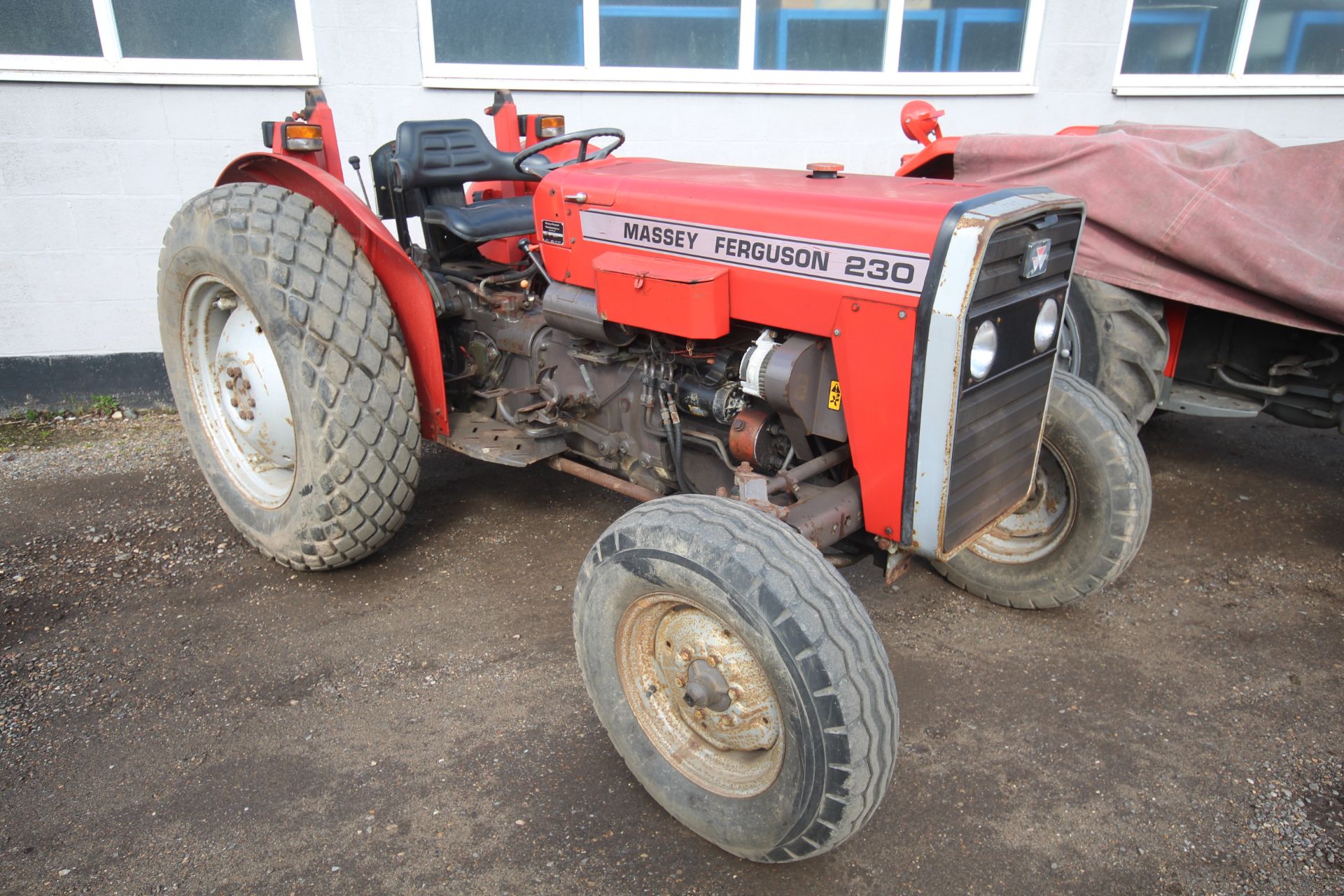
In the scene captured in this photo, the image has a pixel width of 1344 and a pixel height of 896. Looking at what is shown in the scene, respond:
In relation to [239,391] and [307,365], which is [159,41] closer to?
[239,391]

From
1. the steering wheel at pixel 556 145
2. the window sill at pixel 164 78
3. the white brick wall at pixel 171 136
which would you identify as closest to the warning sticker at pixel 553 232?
the steering wheel at pixel 556 145

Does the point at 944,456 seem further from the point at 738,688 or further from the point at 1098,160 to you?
the point at 1098,160

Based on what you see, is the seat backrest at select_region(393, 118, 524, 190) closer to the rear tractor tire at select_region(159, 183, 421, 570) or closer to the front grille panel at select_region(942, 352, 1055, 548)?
the rear tractor tire at select_region(159, 183, 421, 570)

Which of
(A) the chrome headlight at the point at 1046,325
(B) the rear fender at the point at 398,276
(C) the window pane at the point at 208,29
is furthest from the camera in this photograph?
(C) the window pane at the point at 208,29

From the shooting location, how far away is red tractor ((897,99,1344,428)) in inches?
119

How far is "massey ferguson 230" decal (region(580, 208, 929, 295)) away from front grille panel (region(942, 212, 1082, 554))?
0.18 meters

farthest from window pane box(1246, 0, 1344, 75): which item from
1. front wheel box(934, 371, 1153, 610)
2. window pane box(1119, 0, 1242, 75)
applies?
front wheel box(934, 371, 1153, 610)

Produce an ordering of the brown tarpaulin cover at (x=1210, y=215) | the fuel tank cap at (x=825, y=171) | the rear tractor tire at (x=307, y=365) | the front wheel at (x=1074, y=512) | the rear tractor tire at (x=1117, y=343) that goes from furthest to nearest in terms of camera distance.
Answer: the rear tractor tire at (x=1117, y=343)
the brown tarpaulin cover at (x=1210, y=215)
the rear tractor tire at (x=307, y=365)
the front wheel at (x=1074, y=512)
the fuel tank cap at (x=825, y=171)

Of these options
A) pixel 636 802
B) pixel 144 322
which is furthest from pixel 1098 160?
pixel 144 322

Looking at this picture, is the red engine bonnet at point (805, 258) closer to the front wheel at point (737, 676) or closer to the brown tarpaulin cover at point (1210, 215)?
the front wheel at point (737, 676)

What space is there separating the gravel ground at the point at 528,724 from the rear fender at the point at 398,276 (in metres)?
0.65

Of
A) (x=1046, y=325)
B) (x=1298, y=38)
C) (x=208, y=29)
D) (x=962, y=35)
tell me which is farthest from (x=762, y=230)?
(x=1298, y=38)

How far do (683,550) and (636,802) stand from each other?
0.75 meters

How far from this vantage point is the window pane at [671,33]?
5.02 m
